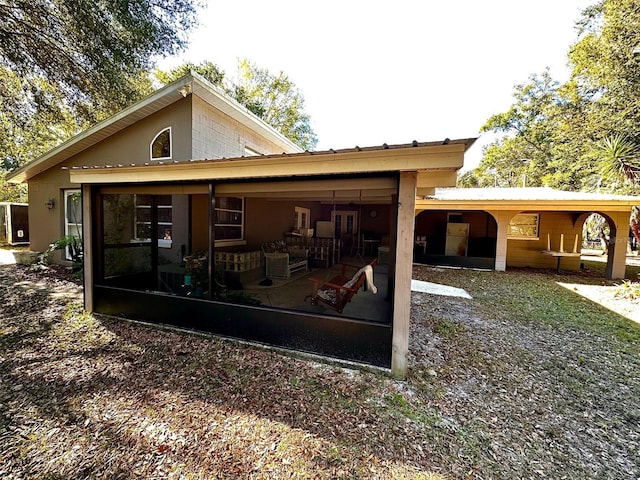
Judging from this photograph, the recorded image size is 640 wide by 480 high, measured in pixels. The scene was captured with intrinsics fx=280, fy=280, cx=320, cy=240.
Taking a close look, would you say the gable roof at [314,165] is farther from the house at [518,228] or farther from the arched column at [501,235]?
the arched column at [501,235]

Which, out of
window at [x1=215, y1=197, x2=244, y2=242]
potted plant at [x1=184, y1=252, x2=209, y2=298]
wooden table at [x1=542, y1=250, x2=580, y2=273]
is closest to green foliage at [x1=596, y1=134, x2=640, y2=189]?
wooden table at [x1=542, y1=250, x2=580, y2=273]

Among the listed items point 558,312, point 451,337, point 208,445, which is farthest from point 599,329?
point 208,445

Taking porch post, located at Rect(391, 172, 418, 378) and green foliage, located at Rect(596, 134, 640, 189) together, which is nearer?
porch post, located at Rect(391, 172, 418, 378)

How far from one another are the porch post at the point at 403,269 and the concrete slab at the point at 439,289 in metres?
4.00

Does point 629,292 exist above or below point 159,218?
below

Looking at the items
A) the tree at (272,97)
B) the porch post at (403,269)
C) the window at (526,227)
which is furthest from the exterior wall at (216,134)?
the tree at (272,97)

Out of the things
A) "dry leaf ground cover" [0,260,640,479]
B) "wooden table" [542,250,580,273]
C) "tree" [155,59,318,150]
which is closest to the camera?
"dry leaf ground cover" [0,260,640,479]

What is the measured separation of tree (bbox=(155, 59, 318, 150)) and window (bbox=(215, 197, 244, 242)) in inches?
648

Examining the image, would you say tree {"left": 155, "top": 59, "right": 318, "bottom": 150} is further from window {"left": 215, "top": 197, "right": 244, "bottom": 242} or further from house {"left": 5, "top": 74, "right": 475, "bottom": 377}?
window {"left": 215, "top": 197, "right": 244, "bottom": 242}

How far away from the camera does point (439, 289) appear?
23.7 ft

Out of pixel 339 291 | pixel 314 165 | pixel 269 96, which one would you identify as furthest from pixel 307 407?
pixel 269 96

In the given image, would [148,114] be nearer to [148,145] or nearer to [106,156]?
[148,145]

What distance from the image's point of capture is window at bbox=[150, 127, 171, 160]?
22.7ft

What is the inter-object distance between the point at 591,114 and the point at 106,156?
19599 millimetres
